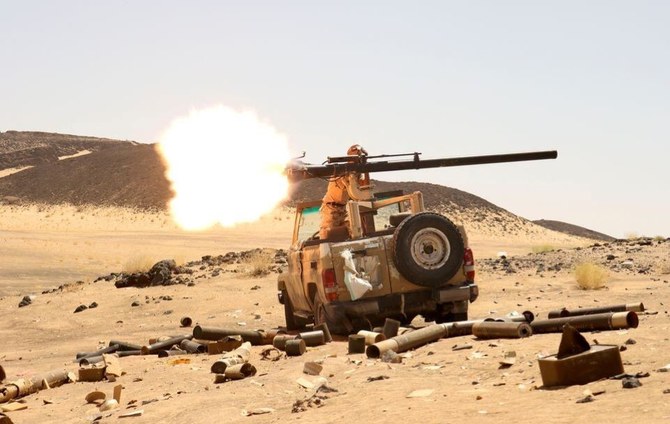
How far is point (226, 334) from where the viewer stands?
1323cm

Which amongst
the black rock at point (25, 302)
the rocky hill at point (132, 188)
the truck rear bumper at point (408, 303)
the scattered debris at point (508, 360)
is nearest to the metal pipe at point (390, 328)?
the truck rear bumper at point (408, 303)

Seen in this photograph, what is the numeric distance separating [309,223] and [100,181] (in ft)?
256

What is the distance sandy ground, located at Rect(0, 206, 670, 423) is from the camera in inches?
256

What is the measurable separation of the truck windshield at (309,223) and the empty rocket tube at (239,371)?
470 cm

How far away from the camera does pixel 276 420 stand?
283 inches

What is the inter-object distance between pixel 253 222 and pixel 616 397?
68.9 meters

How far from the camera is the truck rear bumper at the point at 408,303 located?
12008 millimetres

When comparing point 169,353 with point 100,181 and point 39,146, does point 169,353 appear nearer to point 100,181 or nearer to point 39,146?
point 100,181

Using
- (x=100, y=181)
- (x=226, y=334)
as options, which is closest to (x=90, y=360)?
(x=226, y=334)

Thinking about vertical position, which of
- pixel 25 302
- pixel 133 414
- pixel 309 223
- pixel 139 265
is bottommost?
pixel 133 414

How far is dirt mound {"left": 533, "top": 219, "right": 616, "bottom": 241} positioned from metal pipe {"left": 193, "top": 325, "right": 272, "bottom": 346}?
74.0m

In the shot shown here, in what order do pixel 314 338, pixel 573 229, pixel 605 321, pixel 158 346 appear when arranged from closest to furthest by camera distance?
pixel 605 321
pixel 314 338
pixel 158 346
pixel 573 229

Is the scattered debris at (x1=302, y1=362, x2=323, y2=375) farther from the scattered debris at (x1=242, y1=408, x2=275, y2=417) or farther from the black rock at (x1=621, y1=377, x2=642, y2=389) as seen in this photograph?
the black rock at (x1=621, y1=377, x2=642, y2=389)

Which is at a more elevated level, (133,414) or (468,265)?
(468,265)
